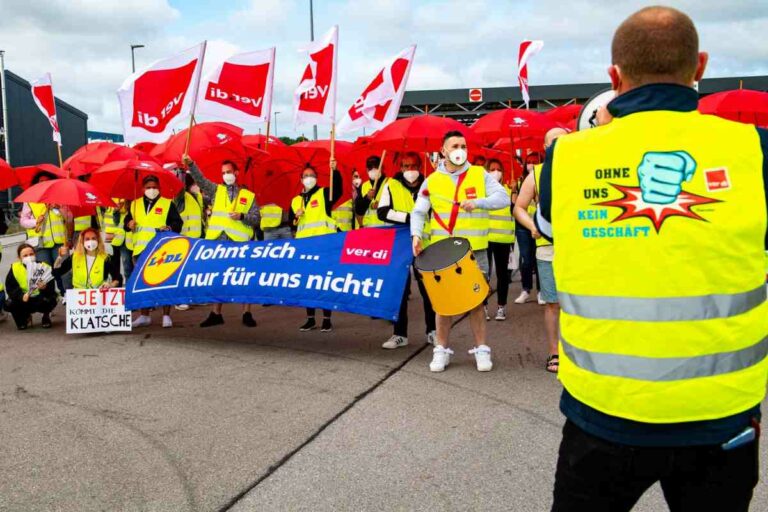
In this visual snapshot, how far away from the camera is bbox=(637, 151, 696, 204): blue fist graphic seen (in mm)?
1684

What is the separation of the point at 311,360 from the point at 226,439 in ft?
7.14

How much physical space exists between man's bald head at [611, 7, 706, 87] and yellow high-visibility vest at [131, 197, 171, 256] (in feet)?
24.9

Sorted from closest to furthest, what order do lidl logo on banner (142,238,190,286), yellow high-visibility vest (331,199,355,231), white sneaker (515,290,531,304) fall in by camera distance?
1. lidl logo on banner (142,238,190,286)
2. yellow high-visibility vest (331,199,355,231)
3. white sneaker (515,290,531,304)

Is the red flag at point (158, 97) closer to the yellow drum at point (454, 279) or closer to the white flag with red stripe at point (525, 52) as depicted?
the yellow drum at point (454, 279)

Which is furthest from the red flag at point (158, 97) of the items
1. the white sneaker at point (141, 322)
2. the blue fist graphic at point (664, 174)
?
the blue fist graphic at point (664, 174)

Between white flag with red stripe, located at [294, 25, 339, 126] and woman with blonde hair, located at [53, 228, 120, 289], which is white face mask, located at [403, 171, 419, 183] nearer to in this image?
white flag with red stripe, located at [294, 25, 339, 126]

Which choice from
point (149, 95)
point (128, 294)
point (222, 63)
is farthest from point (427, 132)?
point (128, 294)

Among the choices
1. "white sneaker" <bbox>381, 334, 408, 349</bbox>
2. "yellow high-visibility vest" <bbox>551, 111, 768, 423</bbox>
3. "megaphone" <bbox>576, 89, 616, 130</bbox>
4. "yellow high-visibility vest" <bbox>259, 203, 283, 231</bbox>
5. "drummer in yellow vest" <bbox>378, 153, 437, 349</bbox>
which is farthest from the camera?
"yellow high-visibility vest" <bbox>259, 203, 283, 231</bbox>

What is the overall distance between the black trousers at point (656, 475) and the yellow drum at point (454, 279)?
3844 millimetres

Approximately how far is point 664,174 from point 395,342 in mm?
5507

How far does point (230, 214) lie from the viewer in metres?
8.32

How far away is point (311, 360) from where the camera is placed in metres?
6.55

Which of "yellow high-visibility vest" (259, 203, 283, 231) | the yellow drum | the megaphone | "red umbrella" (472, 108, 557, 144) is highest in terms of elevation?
"red umbrella" (472, 108, 557, 144)

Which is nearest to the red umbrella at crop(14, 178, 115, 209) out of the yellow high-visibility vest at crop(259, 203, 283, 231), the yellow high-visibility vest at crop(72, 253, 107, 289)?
the yellow high-visibility vest at crop(72, 253, 107, 289)
